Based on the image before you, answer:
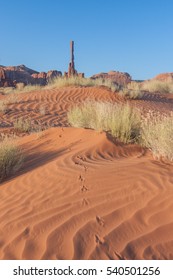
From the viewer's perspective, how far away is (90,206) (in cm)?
445

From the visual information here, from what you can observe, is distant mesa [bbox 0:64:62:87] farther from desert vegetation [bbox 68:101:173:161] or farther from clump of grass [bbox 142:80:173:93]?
desert vegetation [bbox 68:101:173:161]

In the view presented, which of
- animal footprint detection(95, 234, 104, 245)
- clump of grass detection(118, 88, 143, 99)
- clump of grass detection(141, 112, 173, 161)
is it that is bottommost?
animal footprint detection(95, 234, 104, 245)

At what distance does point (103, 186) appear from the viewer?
499cm

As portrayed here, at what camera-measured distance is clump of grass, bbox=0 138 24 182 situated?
6.76 metres

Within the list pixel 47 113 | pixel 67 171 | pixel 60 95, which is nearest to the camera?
pixel 67 171

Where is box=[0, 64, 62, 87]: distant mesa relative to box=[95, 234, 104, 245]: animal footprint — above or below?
above

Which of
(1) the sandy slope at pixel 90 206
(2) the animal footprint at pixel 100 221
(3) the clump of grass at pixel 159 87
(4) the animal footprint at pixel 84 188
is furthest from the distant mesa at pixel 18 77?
(2) the animal footprint at pixel 100 221

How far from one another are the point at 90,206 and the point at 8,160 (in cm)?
293

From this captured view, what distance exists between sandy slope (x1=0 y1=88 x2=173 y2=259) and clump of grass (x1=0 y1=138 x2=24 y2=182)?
0.20 m

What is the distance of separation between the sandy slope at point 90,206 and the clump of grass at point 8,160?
8.1 inches

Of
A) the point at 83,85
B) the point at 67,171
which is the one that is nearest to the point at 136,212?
the point at 67,171

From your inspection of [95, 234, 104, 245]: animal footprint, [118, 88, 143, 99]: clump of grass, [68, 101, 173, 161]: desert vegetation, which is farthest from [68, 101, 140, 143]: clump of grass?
[118, 88, 143, 99]: clump of grass

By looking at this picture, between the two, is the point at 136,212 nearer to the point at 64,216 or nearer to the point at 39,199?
the point at 64,216

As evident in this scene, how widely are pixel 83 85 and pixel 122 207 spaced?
1763 centimetres
